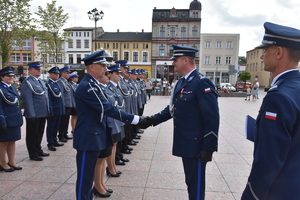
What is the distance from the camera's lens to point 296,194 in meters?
1.58

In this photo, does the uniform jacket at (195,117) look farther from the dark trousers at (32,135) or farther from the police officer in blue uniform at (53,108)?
the police officer in blue uniform at (53,108)

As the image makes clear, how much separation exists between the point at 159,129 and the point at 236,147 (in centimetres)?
317

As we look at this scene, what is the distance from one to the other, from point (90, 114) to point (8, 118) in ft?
8.53

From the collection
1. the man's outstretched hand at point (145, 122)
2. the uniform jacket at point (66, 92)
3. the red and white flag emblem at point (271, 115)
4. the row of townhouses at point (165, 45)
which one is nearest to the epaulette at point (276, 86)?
the red and white flag emblem at point (271, 115)

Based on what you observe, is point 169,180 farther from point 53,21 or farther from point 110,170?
point 53,21

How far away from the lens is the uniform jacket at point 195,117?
9.04 feet

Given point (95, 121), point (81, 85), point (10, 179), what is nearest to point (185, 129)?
point (95, 121)

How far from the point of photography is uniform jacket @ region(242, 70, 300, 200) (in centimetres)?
147

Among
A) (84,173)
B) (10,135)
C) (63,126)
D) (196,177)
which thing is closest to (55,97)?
(63,126)

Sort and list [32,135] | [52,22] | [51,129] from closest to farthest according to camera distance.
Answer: [32,135] → [51,129] → [52,22]

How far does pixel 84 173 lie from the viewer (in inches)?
121

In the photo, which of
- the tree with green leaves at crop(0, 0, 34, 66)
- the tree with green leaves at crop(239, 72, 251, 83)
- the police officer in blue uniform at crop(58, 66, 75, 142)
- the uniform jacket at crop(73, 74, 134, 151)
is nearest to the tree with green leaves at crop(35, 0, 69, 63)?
the tree with green leaves at crop(0, 0, 34, 66)

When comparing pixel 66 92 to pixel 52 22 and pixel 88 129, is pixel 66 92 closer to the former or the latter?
pixel 88 129

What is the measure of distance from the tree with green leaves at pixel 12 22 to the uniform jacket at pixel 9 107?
12.6 meters
